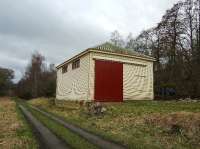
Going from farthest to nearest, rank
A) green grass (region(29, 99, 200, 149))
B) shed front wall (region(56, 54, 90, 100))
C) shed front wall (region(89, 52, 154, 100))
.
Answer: shed front wall (region(56, 54, 90, 100)) < shed front wall (region(89, 52, 154, 100)) < green grass (region(29, 99, 200, 149))

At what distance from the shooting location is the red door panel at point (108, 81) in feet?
72.2

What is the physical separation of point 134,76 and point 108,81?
3.23 metres

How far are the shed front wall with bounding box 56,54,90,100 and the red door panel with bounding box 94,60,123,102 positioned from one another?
3.21 ft

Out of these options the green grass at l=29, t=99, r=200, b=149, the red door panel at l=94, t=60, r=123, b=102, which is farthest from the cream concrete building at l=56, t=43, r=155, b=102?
the green grass at l=29, t=99, r=200, b=149

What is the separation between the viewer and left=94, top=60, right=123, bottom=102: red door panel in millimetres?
22016

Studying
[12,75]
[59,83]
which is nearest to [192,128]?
[59,83]

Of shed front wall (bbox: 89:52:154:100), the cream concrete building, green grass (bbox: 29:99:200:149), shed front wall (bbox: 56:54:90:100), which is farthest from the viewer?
shed front wall (bbox: 56:54:90:100)

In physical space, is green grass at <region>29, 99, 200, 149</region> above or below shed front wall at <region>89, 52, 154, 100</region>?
below

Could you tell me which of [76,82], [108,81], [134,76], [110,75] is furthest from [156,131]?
[76,82]

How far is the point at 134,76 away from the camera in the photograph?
960 inches

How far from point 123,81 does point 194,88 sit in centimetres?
1037

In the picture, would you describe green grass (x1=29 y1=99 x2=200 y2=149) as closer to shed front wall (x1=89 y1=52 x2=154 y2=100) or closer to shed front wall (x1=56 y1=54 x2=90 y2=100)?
shed front wall (x1=56 y1=54 x2=90 y2=100)

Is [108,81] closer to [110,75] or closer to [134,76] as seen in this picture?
[110,75]

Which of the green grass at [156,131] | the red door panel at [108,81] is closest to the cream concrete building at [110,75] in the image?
the red door panel at [108,81]
